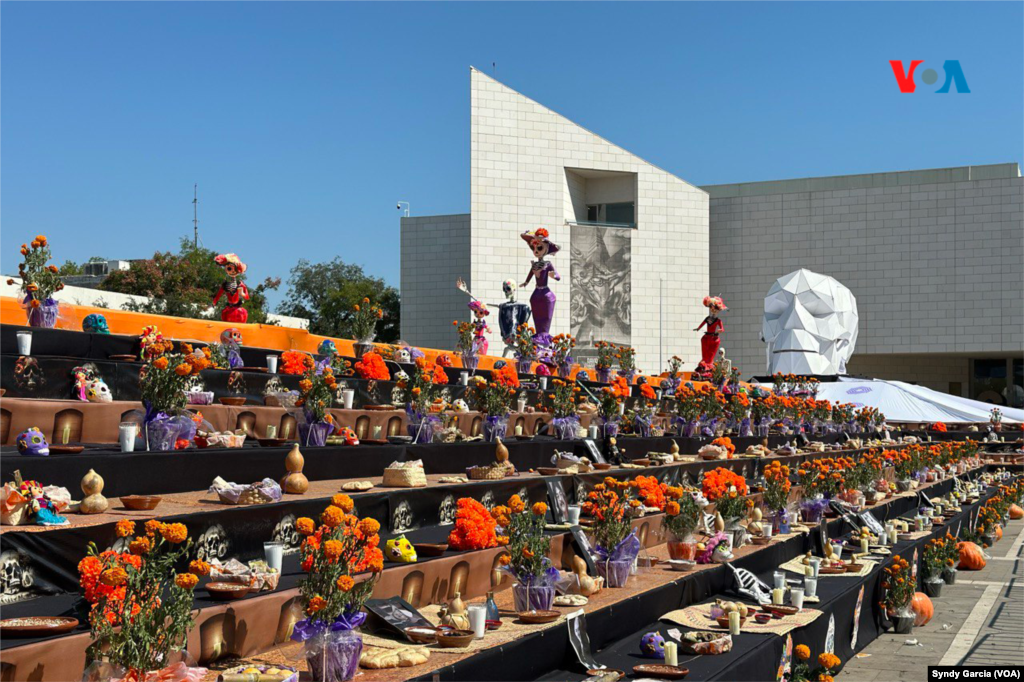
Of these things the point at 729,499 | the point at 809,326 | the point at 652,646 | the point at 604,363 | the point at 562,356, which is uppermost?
the point at 809,326

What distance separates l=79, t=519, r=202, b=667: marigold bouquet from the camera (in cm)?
304

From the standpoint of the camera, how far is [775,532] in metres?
8.75

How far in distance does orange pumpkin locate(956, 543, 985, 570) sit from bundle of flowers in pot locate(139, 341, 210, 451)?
10348 mm

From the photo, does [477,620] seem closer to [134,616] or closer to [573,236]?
[134,616]

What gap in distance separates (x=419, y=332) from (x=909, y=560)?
101 feet

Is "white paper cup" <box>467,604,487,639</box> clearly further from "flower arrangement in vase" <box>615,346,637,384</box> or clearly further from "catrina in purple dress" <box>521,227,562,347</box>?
"catrina in purple dress" <box>521,227,562,347</box>

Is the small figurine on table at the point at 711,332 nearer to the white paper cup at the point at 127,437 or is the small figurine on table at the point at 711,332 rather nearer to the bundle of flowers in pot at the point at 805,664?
the bundle of flowers in pot at the point at 805,664

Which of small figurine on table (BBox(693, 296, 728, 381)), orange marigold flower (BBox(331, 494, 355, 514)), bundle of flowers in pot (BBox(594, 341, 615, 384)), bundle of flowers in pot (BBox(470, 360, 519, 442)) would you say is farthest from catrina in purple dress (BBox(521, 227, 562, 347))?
orange marigold flower (BBox(331, 494, 355, 514))

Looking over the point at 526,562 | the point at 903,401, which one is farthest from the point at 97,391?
the point at 903,401

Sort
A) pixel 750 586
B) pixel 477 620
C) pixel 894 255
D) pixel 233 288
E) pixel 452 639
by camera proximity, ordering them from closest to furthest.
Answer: pixel 452 639 → pixel 477 620 → pixel 750 586 → pixel 233 288 → pixel 894 255

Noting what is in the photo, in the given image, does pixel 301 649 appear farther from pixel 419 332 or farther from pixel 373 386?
pixel 419 332

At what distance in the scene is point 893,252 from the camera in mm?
40844

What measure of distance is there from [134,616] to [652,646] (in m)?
2.78

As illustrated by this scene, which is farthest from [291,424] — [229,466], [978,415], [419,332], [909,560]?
[419,332]
